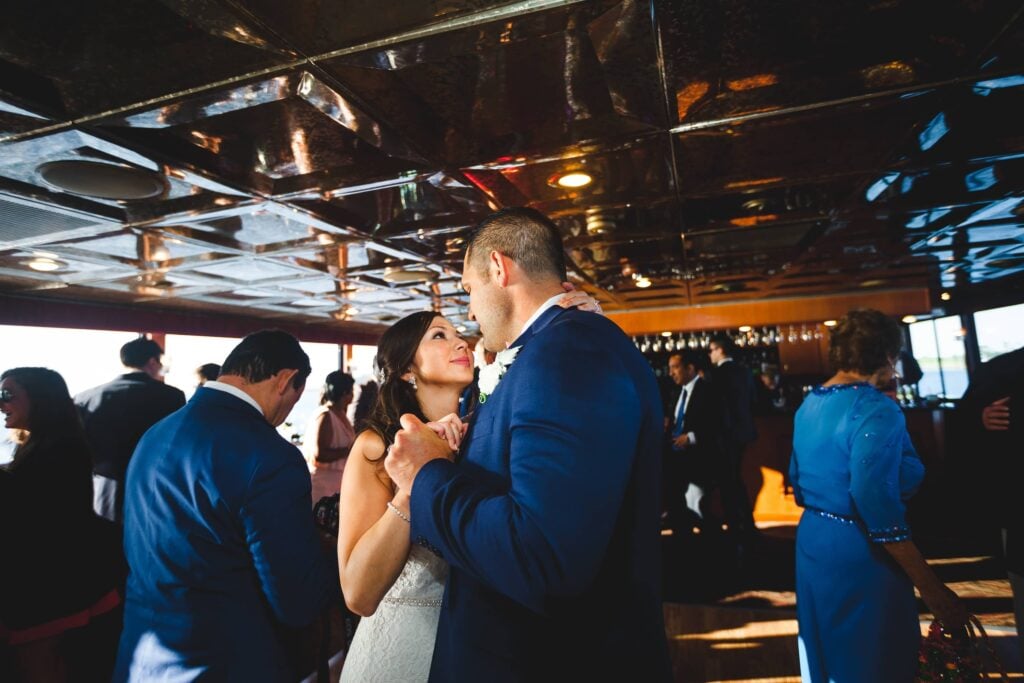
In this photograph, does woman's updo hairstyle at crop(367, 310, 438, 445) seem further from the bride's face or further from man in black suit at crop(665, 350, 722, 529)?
man in black suit at crop(665, 350, 722, 529)

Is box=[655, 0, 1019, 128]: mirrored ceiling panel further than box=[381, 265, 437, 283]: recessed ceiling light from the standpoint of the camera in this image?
No

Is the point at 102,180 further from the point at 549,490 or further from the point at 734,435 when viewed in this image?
the point at 734,435

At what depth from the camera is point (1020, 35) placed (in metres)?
1.79

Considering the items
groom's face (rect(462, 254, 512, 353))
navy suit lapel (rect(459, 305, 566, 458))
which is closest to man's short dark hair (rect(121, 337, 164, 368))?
groom's face (rect(462, 254, 512, 353))

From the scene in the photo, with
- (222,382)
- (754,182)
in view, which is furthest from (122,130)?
(754,182)

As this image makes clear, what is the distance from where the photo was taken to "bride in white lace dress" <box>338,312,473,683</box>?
126 cm

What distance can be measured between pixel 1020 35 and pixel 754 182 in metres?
1.40

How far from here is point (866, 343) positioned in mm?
2119

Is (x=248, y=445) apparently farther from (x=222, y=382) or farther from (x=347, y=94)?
(x=347, y=94)

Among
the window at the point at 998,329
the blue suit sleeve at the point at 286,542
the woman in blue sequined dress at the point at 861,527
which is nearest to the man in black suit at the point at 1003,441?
the woman in blue sequined dress at the point at 861,527

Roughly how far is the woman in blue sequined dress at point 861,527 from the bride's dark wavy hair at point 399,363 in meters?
1.65

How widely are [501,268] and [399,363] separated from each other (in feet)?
2.90

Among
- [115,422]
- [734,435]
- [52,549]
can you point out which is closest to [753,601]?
[734,435]

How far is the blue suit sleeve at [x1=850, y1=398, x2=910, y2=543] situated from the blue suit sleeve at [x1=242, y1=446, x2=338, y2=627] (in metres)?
1.96
